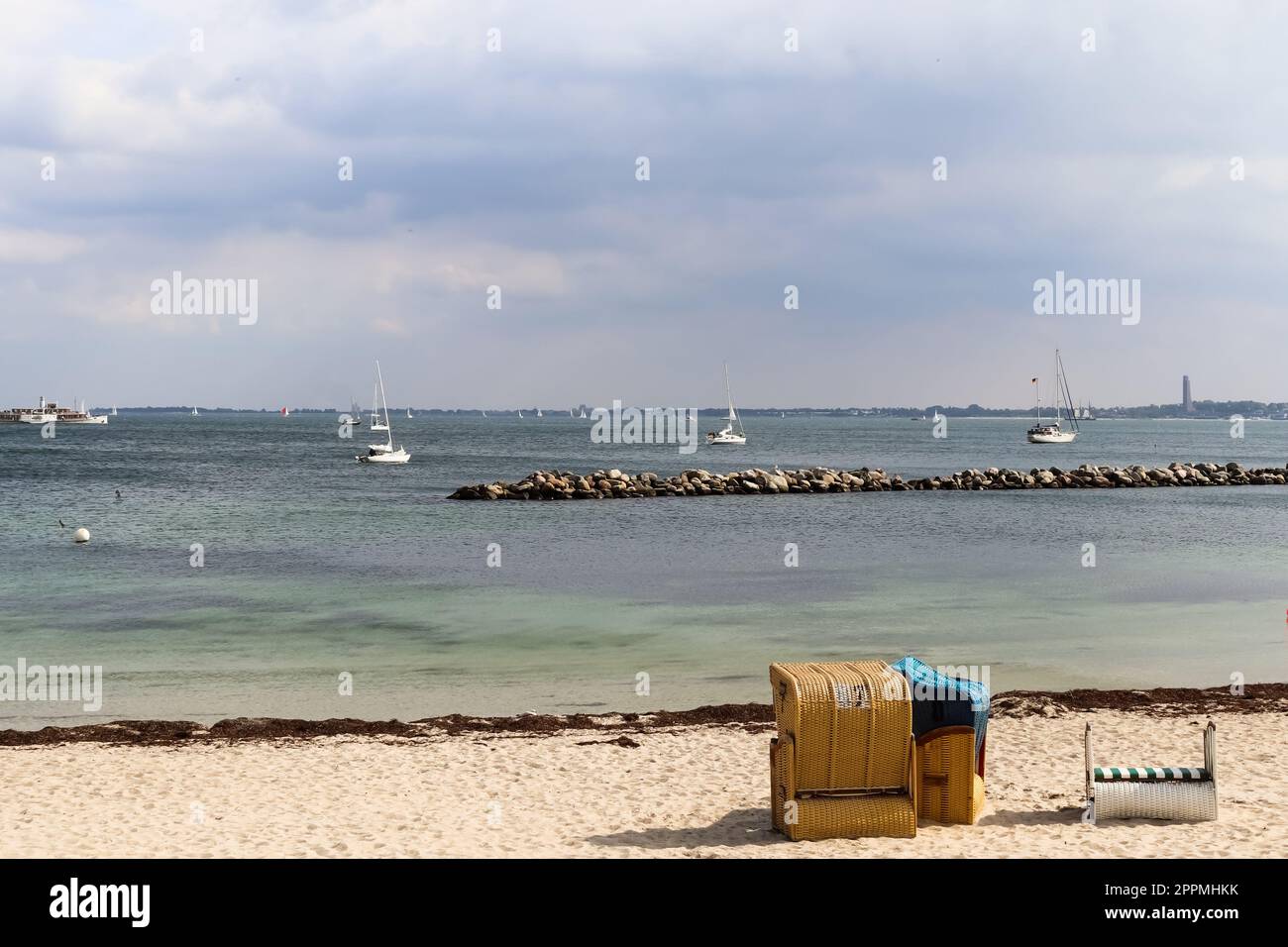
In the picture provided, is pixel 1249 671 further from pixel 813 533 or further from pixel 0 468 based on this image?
pixel 0 468

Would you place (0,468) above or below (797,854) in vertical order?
above

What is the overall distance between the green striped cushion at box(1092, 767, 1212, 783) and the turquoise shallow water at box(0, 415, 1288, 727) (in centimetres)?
683

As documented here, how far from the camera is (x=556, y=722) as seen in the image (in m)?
14.2

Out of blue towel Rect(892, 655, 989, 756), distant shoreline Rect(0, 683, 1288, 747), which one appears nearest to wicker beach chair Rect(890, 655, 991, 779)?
blue towel Rect(892, 655, 989, 756)

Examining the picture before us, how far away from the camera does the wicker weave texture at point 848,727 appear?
902 cm

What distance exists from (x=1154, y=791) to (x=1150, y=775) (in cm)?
14

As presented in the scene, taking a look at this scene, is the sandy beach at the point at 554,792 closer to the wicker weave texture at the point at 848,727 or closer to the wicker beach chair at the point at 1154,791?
the wicker beach chair at the point at 1154,791

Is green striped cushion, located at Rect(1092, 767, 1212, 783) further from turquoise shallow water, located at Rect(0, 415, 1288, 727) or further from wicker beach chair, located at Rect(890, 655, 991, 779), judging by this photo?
turquoise shallow water, located at Rect(0, 415, 1288, 727)

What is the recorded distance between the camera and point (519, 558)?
32.6 meters

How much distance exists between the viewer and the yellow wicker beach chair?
9.51 meters

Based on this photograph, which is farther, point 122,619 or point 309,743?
point 122,619

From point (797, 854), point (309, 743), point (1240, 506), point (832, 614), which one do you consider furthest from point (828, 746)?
point (1240, 506)

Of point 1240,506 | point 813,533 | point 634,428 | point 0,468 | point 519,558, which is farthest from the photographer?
point 634,428

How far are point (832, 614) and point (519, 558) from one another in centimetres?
1205
